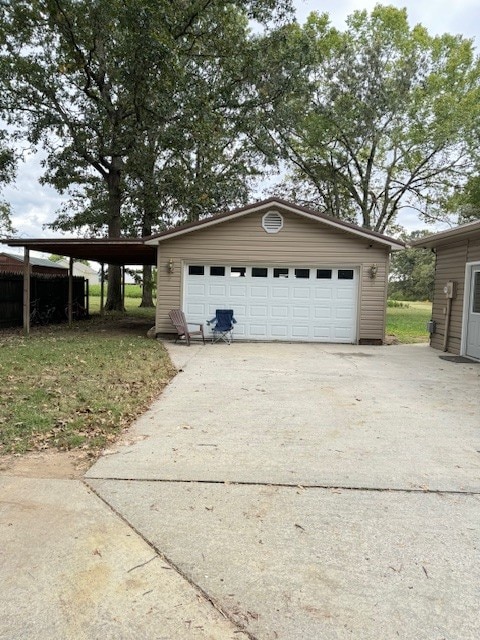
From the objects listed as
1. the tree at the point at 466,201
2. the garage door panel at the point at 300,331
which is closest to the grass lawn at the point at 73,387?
the garage door panel at the point at 300,331

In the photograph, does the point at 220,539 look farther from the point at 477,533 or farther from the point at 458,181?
the point at 458,181

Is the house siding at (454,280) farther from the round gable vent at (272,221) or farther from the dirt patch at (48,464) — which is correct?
the dirt patch at (48,464)

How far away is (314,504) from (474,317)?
8357 mm

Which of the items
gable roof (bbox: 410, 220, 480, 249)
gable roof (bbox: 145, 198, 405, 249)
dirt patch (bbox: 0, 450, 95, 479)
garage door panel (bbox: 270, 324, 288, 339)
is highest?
gable roof (bbox: 145, 198, 405, 249)

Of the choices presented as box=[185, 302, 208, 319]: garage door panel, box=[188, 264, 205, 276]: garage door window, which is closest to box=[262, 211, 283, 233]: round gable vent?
box=[188, 264, 205, 276]: garage door window

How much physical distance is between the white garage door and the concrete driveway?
5.83m

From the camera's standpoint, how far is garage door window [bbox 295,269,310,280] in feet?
38.7

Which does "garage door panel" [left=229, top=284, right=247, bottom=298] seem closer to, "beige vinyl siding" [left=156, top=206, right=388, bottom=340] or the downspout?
"beige vinyl siding" [left=156, top=206, right=388, bottom=340]

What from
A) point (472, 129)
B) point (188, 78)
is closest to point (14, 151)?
point (188, 78)

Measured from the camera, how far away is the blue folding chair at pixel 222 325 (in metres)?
11.5

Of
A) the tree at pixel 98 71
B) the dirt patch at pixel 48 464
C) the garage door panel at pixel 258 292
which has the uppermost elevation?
the tree at pixel 98 71

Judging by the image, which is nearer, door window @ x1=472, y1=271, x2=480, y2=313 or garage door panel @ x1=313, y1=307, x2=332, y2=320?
door window @ x1=472, y1=271, x2=480, y2=313

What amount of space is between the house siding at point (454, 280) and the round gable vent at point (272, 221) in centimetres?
422

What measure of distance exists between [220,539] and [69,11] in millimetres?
18574
